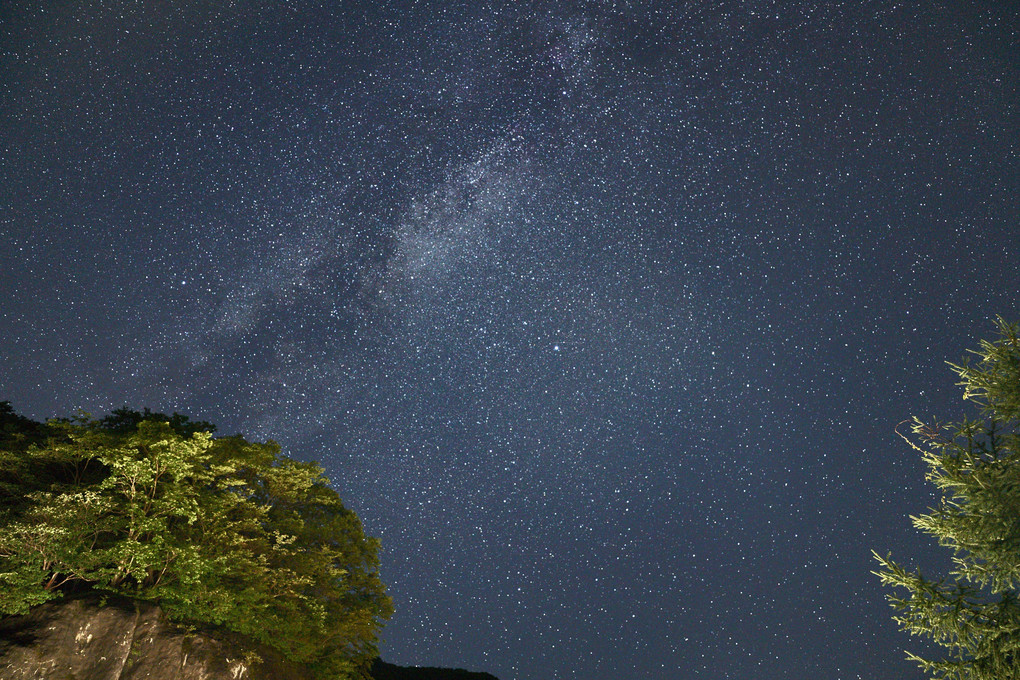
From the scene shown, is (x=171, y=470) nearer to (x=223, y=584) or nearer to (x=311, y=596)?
(x=223, y=584)

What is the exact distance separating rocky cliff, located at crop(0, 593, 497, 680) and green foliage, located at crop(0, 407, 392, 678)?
371 mm

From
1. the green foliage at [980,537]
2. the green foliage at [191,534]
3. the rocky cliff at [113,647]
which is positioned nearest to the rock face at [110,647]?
the rocky cliff at [113,647]

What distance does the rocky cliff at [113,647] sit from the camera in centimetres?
1092

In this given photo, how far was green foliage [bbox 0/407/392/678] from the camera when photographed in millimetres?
11172

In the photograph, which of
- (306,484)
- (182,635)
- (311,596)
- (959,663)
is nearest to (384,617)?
(311,596)

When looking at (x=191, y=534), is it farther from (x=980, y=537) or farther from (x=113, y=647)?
(x=980, y=537)

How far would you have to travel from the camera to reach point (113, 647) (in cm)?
1152

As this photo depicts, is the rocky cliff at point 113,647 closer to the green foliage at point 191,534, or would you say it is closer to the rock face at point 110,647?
the rock face at point 110,647

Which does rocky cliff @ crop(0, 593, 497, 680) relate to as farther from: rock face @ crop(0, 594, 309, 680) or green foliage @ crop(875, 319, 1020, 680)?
green foliage @ crop(875, 319, 1020, 680)

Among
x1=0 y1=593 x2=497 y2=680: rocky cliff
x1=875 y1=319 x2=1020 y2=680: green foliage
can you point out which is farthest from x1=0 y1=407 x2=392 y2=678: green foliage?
x1=875 y1=319 x2=1020 y2=680: green foliage

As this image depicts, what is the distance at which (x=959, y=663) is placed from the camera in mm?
11602

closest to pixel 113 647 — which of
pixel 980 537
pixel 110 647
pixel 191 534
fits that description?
pixel 110 647

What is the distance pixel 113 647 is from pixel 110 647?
5 centimetres

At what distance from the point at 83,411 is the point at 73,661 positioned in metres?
4.68
